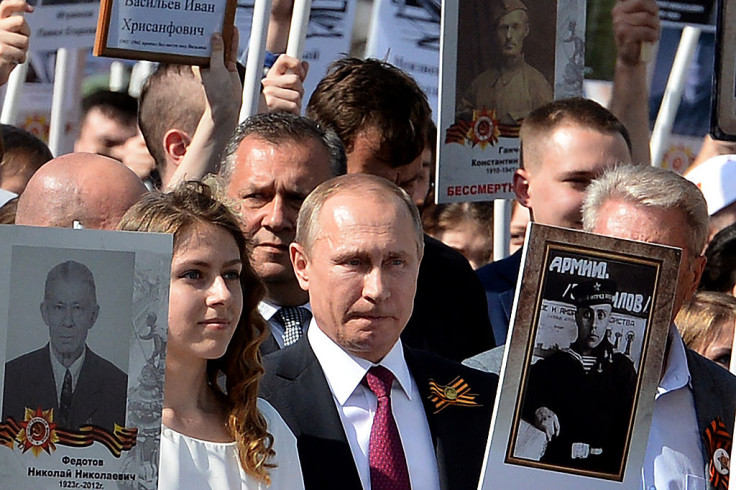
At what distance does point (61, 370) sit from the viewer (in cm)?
280

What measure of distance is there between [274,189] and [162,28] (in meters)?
0.70

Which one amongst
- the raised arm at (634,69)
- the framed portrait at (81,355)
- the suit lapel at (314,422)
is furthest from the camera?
the raised arm at (634,69)

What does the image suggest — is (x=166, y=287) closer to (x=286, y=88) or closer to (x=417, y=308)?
(x=417, y=308)

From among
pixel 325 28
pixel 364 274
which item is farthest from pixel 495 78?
pixel 364 274

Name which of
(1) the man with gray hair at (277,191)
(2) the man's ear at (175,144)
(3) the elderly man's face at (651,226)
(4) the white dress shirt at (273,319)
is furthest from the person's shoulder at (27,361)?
(2) the man's ear at (175,144)

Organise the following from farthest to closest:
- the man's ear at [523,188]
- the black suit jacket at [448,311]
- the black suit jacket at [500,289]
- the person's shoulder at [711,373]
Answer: the man's ear at [523,188] < the black suit jacket at [500,289] < the black suit jacket at [448,311] < the person's shoulder at [711,373]

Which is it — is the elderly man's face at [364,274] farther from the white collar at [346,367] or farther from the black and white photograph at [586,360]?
the black and white photograph at [586,360]

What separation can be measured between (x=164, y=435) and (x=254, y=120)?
148 cm

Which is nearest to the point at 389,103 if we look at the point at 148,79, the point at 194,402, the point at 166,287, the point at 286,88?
the point at 286,88

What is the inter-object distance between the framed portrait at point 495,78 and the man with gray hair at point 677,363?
114cm

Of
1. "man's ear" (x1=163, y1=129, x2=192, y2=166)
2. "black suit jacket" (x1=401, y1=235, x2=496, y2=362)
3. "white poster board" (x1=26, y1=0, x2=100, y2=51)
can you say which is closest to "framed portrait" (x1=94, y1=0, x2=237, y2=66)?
"man's ear" (x1=163, y1=129, x2=192, y2=166)

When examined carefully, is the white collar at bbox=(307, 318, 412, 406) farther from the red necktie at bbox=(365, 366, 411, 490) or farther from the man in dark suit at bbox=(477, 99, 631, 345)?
the man in dark suit at bbox=(477, 99, 631, 345)

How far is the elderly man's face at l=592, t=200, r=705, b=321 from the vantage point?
386 cm

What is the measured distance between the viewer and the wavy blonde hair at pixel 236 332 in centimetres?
319
